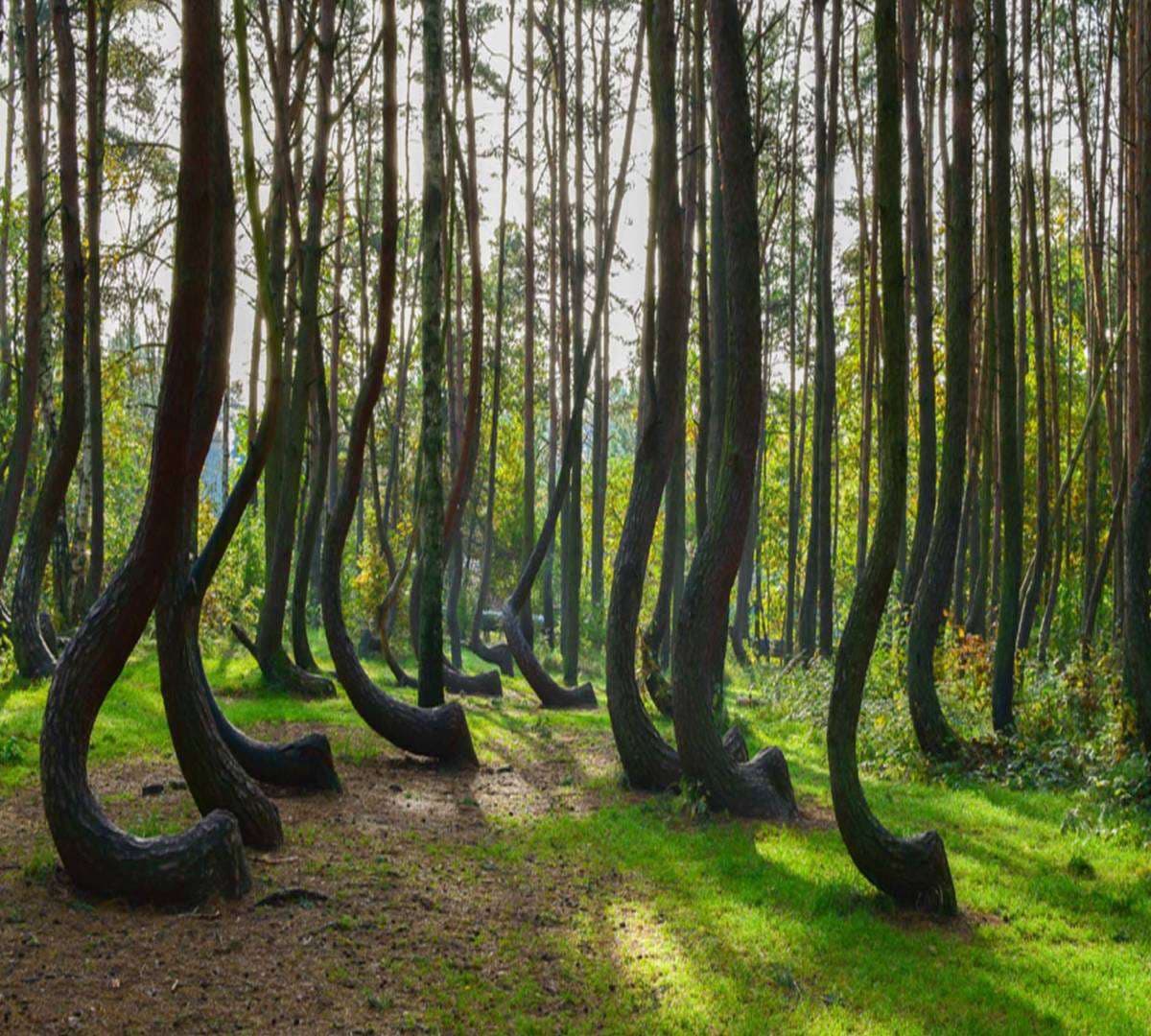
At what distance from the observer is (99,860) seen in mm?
5367

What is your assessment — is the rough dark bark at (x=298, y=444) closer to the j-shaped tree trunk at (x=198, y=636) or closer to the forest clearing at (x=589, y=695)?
the forest clearing at (x=589, y=695)

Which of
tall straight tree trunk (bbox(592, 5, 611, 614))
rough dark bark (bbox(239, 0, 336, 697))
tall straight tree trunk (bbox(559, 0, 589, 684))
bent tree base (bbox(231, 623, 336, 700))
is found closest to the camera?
rough dark bark (bbox(239, 0, 336, 697))

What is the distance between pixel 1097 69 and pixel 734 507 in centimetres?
1636

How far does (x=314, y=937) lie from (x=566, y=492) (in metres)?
11.2

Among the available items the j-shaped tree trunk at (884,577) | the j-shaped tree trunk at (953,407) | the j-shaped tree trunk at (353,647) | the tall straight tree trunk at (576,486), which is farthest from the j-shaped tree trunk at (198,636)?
the tall straight tree trunk at (576,486)

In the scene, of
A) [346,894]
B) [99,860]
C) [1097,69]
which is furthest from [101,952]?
[1097,69]

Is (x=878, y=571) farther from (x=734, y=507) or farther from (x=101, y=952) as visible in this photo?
(x=101, y=952)

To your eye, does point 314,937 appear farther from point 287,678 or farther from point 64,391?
point 287,678

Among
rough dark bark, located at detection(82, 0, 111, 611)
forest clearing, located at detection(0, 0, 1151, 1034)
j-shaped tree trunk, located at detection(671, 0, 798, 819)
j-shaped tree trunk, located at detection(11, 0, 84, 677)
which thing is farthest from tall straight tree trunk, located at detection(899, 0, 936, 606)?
rough dark bark, located at detection(82, 0, 111, 611)

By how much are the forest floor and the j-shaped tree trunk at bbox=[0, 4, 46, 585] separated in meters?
2.76

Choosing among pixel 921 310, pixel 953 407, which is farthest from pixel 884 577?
pixel 921 310

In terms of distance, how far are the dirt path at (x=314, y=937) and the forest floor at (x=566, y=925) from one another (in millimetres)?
14

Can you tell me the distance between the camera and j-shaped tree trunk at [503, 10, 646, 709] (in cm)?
1468

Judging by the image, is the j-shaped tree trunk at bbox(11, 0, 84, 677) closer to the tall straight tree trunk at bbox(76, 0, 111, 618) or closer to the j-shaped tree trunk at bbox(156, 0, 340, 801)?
the tall straight tree trunk at bbox(76, 0, 111, 618)
